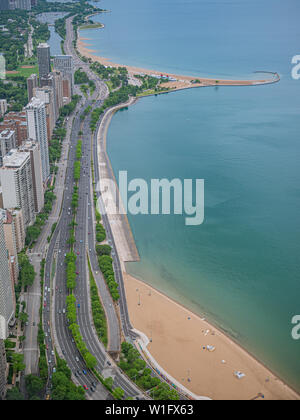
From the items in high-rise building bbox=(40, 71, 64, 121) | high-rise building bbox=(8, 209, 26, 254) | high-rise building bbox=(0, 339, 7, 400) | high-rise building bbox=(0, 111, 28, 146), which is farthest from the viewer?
high-rise building bbox=(40, 71, 64, 121)

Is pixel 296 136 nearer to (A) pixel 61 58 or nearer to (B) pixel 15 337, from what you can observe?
(A) pixel 61 58

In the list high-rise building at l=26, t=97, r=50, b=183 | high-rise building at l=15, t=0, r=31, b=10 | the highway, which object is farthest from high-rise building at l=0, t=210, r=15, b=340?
high-rise building at l=15, t=0, r=31, b=10

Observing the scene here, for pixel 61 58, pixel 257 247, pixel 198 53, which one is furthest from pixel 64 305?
pixel 198 53

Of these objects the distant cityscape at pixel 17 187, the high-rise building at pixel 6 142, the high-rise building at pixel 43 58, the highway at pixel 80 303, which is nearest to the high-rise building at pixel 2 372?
the distant cityscape at pixel 17 187

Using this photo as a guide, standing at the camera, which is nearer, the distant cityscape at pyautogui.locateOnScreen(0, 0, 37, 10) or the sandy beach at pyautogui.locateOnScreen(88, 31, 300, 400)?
the sandy beach at pyautogui.locateOnScreen(88, 31, 300, 400)

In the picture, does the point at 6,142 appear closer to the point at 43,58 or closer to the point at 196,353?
the point at 196,353

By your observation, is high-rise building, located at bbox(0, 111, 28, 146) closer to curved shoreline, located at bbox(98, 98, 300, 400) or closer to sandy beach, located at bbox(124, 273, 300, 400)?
curved shoreline, located at bbox(98, 98, 300, 400)

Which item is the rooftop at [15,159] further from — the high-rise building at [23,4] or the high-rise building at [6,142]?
the high-rise building at [23,4]
